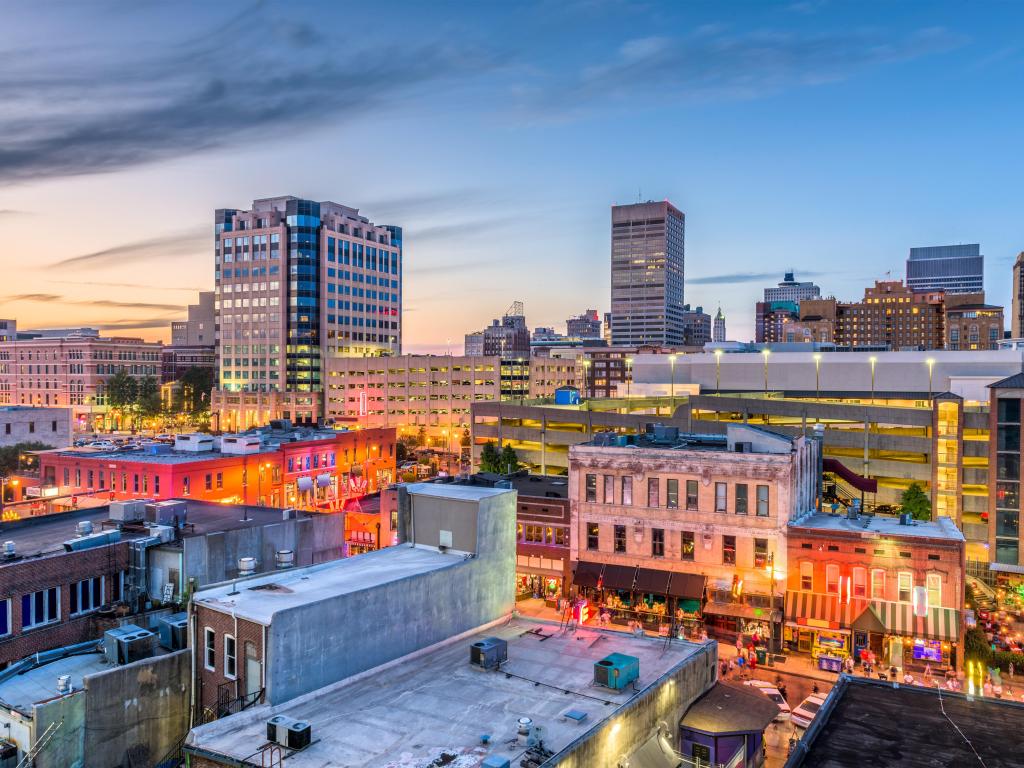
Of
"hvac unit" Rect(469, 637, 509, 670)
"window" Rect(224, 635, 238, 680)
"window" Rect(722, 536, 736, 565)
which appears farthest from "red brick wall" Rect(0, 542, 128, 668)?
"window" Rect(722, 536, 736, 565)

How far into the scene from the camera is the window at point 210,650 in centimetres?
2428

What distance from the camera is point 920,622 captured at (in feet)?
137

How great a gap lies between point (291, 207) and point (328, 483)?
4778 inches

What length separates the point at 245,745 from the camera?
19766 millimetres

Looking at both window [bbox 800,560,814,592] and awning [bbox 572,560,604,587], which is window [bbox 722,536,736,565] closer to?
window [bbox 800,560,814,592]

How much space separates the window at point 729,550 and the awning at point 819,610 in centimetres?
385

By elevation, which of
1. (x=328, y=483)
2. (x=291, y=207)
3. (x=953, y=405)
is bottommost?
(x=328, y=483)

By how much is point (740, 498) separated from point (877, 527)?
7834mm

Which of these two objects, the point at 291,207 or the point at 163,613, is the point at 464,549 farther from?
the point at 291,207

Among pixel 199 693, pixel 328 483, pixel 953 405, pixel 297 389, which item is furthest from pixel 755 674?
pixel 297 389

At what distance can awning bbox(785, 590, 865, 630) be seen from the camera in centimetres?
4344

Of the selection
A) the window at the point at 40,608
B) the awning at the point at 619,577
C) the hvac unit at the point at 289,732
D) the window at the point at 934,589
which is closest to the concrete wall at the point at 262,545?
the window at the point at 40,608

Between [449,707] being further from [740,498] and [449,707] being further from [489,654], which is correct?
[740,498]

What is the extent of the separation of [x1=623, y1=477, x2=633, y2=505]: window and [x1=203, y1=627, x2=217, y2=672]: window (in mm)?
31671
